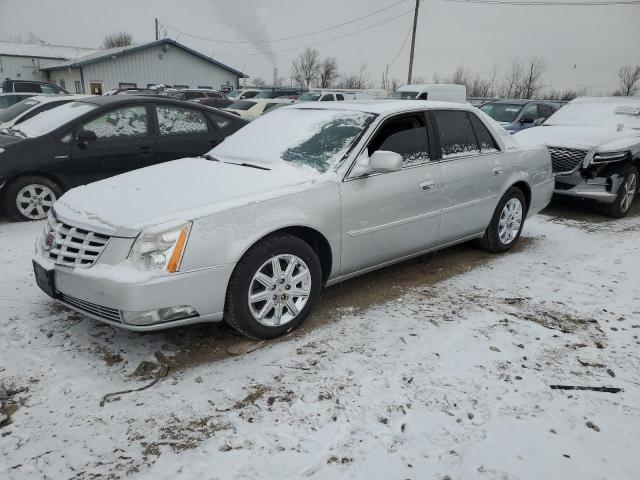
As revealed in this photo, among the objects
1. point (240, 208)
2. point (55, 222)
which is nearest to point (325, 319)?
point (240, 208)

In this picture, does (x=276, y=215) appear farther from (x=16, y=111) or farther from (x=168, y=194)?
(x=16, y=111)

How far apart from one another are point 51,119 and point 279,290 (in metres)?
4.80

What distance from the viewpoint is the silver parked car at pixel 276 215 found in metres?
2.84

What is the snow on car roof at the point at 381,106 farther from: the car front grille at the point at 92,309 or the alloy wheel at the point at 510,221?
the car front grille at the point at 92,309

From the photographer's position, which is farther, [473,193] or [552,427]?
[473,193]

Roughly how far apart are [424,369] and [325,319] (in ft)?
3.00

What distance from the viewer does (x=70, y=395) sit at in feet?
8.86

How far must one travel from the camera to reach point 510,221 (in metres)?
5.26

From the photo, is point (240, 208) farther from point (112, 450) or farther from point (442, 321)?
point (442, 321)

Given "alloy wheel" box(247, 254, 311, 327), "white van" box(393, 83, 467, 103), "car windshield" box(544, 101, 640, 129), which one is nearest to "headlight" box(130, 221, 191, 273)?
"alloy wheel" box(247, 254, 311, 327)

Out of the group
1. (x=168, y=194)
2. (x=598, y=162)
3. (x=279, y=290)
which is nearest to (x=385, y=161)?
(x=279, y=290)

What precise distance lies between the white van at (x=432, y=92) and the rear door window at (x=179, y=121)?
12.0m

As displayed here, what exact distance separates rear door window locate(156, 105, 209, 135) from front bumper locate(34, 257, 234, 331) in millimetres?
3950

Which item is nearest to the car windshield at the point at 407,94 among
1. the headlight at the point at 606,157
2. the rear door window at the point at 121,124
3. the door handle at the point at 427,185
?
the headlight at the point at 606,157
